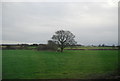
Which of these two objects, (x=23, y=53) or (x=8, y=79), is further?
(x=23, y=53)

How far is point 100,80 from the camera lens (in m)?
6.36

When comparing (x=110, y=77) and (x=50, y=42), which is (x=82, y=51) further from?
(x=110, y=77)

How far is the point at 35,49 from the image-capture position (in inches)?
655

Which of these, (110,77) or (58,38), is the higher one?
(58,38)

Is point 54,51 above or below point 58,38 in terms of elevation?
below

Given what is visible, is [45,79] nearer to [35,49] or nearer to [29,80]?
[29,80]

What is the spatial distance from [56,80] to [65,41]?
1310cm

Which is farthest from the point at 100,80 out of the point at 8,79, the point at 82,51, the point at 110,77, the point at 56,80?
the point at 82,51

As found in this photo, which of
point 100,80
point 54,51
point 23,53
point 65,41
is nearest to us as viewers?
point 100,80

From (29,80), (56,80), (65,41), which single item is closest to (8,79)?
(29,80)

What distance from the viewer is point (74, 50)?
20.1 meters

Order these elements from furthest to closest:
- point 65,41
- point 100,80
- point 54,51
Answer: point 65,41, point 54,51, point 100,80

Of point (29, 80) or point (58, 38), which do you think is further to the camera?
point (58, 38)

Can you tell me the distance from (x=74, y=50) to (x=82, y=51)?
1016 millimetres
